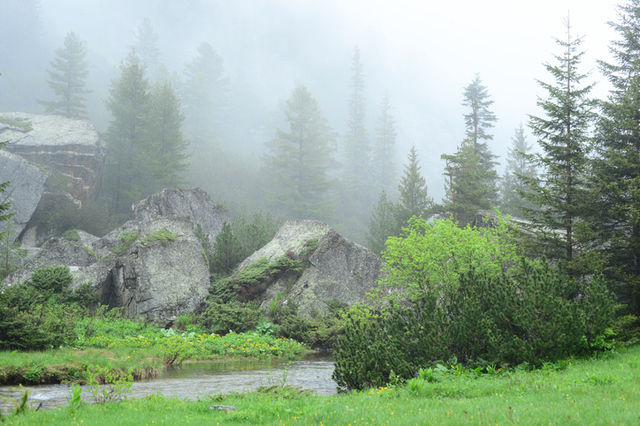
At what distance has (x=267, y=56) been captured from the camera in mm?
132250

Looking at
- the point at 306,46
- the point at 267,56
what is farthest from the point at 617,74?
the point at 306,46

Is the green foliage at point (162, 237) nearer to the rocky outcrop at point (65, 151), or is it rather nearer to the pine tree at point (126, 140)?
the rocky outcrop at point (65, 151)

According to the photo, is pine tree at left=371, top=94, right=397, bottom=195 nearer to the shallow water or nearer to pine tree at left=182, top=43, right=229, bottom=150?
pine tree at left=182, top=43, right=229, bottom=150

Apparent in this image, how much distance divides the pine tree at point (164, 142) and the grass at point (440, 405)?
1360 inches

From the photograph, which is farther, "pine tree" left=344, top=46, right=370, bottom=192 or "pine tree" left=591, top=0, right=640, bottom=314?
"pine tree" left=344, top=46, right=370, bottom=192

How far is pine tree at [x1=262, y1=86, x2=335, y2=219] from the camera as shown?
49188 millimetres

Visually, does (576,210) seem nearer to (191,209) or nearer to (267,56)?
(191,209)

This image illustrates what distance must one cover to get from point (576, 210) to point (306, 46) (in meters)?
141

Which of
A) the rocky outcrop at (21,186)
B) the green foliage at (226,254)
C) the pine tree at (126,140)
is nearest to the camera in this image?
the green foliage at (226,254)

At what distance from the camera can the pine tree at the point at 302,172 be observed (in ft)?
161

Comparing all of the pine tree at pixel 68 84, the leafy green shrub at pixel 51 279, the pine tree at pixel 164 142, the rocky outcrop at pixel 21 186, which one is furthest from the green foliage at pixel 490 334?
the pine tree at pixel 68 84

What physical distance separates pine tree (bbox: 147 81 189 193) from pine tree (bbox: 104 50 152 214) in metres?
0.79

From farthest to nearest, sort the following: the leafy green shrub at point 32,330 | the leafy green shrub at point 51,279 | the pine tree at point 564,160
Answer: the leafy green shrub at point 51,279 < the pine tree at point 564,160 < the leafy green shrub at point 32,330

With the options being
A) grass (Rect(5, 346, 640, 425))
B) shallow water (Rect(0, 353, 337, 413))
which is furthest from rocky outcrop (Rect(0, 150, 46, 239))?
grass (Rect(5, 346, 640, 425))
